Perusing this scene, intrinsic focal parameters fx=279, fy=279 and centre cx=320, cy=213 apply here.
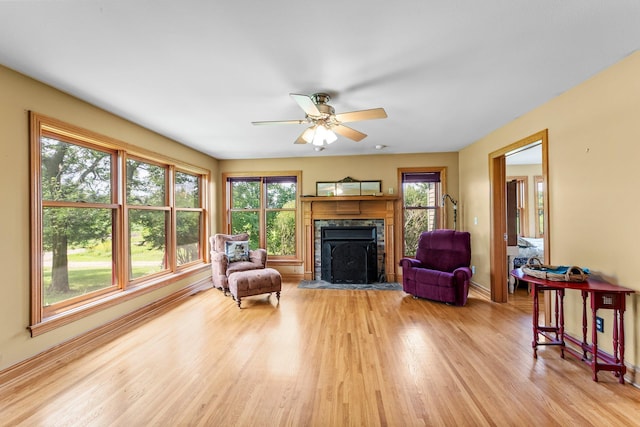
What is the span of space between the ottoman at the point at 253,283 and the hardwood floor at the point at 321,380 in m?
0.55

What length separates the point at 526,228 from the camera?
6.62 meters

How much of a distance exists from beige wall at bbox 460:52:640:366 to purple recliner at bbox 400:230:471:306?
119cm

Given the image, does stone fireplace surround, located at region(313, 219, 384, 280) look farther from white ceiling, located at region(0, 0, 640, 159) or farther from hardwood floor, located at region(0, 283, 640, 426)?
white ceiling, located at region(0, 0, 640, 159)

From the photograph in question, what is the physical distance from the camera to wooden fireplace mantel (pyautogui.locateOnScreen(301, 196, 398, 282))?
5.25m

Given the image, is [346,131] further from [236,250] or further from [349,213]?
[236,250]

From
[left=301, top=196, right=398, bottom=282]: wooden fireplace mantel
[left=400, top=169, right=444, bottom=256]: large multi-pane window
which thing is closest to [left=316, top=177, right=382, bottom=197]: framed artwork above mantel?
[left=301, top=196, right=398, bottom=282]: wooden fireplace mantel

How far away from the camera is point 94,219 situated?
3086mm

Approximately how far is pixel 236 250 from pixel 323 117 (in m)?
2.93

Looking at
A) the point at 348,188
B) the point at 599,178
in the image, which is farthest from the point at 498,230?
the point at 348,188

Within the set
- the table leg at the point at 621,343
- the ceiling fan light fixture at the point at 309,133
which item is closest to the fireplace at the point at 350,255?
the ceiling fan light fixture at the point at 309,133

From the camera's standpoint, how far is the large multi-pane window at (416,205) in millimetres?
5355

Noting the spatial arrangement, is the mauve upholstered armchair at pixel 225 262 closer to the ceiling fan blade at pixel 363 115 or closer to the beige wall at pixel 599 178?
the ceiling fan blade at pixel 363 115

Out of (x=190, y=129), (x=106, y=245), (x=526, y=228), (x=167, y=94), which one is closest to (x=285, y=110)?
(x=167, y=94)

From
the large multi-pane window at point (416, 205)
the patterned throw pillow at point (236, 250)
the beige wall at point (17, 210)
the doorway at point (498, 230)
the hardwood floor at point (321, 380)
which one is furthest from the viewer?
the large multi-pane window at point (416, 205)
